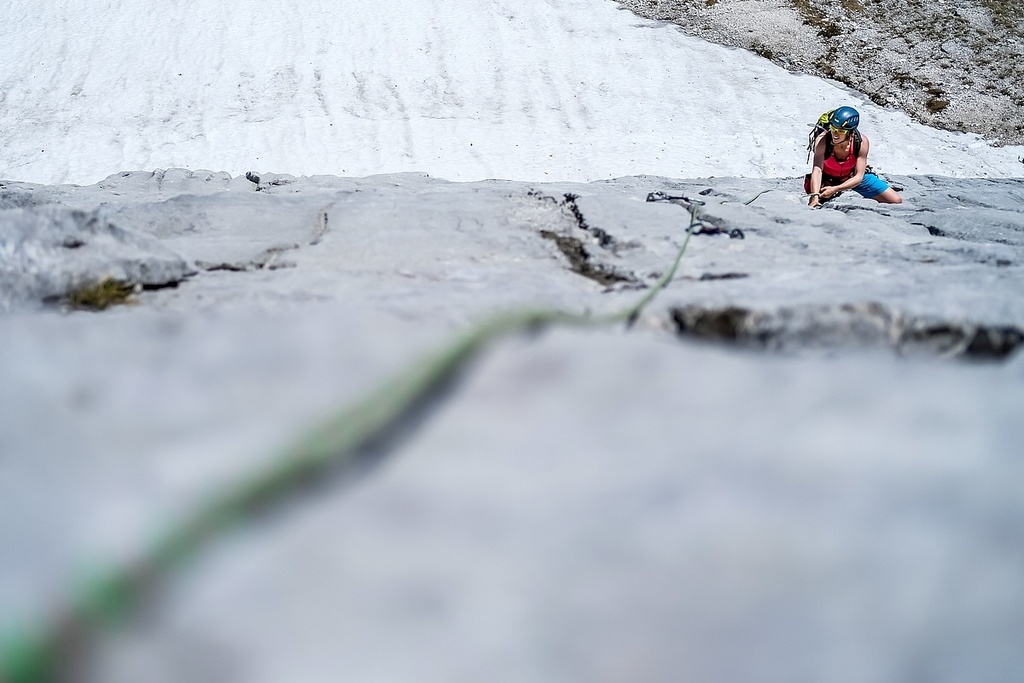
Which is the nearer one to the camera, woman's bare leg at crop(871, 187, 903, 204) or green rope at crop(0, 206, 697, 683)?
green rope at crop(0, 206, 697, 683)

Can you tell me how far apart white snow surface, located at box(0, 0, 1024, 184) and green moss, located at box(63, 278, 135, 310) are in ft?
15.4

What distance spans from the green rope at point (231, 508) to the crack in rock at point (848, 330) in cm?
39

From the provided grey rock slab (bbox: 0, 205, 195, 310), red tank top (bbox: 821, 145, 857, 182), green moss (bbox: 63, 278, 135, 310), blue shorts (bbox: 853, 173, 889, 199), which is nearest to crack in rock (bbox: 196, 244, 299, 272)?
grey rock slab (bbox: 0, 205, 195, 310)

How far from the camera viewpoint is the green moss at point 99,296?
59.5 inches

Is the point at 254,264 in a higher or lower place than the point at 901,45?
lower

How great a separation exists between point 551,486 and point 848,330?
0.73 meters

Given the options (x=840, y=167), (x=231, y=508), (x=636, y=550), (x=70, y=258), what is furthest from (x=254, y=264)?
(x=840, y=167)

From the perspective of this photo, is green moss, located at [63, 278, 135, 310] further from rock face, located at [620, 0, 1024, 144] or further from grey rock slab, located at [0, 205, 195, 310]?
rock face, located at [620, 0, 1024, 144]

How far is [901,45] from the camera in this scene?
27.9ft

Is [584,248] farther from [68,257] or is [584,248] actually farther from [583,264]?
[68,257]

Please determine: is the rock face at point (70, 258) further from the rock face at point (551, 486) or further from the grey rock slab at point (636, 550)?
the grey rock slab at point (636, 550)

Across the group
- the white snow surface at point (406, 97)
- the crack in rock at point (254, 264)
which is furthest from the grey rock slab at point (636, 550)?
the white snow surface at point (406, 97)

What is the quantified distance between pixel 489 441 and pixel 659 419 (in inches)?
10.4

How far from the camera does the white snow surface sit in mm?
6359
